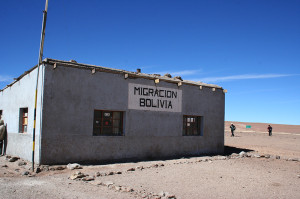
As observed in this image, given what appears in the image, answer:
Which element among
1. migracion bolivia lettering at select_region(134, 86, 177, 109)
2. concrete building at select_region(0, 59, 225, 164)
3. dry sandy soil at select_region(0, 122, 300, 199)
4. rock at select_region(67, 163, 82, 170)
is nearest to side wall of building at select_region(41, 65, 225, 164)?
concrete building at select_region(0, 59, 225, 164)

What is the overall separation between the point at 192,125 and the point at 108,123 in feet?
17.9

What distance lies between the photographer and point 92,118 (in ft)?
38.7

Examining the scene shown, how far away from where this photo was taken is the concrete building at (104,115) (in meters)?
10.9

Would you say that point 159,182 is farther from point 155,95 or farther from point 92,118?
point 155,95

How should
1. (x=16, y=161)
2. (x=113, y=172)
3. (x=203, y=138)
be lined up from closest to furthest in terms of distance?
(x=113, y=172)
(x=16, y=161)
(x=203, y=138)

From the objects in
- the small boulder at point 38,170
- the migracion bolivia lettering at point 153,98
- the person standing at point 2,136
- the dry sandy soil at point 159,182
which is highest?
the migracion bolivia lettering at point 153,98

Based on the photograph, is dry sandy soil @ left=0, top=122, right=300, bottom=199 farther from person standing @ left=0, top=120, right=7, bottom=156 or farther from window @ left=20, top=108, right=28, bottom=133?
person standing @ left=0, top=120, right=7, bottom=156

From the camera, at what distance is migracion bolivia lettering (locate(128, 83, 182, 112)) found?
1312cm

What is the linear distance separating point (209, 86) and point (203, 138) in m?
3.11

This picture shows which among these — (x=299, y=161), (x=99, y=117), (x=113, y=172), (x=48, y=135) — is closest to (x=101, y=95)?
(x=99, y=117)

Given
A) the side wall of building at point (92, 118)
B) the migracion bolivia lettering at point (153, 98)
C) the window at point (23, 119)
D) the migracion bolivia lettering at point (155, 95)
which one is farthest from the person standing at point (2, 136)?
the migracion bolivia lettering at point (155, 95)

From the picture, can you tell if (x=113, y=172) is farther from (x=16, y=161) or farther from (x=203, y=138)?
(x=203, y=138)

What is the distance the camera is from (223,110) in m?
17.2

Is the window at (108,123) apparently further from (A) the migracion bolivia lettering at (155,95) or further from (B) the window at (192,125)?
(B) the window at (192,125)
